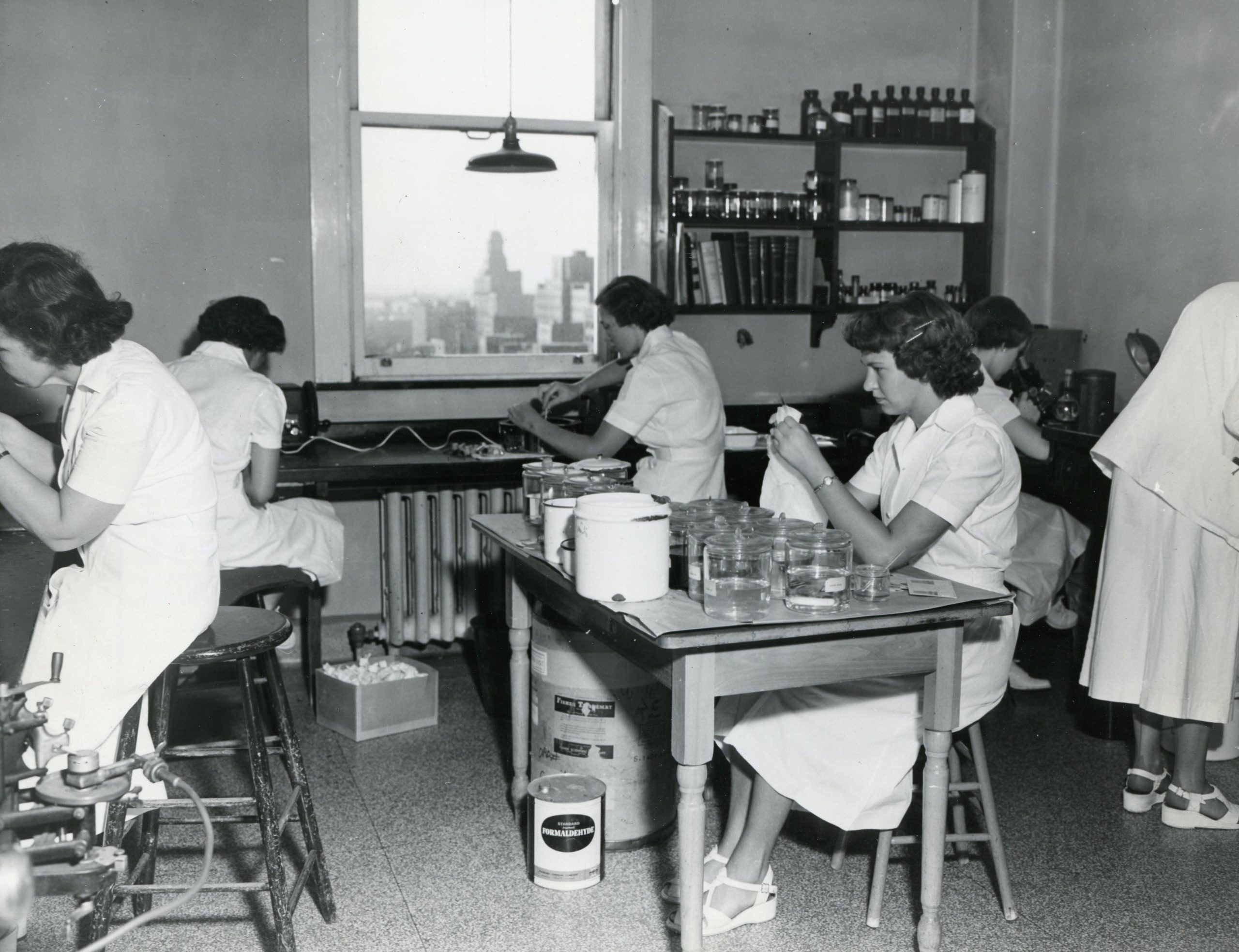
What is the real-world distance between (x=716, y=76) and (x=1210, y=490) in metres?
3.04

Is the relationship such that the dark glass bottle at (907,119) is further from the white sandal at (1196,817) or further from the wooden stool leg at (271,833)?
the wooden stool leg at (271,833)

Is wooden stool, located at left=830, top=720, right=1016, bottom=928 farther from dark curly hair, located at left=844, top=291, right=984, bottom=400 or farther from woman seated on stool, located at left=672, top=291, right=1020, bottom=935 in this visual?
dark curly hair, located at left=844, top=291, right=984, bottom=400

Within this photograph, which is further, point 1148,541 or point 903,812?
point 1148,541

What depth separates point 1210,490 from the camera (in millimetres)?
2938

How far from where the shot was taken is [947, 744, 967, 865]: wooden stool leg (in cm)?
268

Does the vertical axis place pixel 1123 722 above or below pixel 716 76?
below

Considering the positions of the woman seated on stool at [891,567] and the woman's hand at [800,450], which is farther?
the woman's hand at [800,450]

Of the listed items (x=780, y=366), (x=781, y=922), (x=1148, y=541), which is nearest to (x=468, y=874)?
(x=781, y=922)

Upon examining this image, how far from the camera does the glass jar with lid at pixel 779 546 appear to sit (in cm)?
217

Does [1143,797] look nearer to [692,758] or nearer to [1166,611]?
[1166,611]

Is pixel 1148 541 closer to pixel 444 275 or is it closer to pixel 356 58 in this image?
pixel 444 275

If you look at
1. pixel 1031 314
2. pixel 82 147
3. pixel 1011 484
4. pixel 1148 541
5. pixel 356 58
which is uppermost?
pixel 356 58

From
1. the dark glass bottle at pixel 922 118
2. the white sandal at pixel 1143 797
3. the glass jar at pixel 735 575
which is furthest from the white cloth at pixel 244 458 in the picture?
the dark glass bottle at pixel 922 118

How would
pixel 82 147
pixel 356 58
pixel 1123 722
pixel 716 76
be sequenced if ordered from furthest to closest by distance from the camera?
pixel 716 76, pixel 356 58, pixel 82 147, pixel 1123 722
